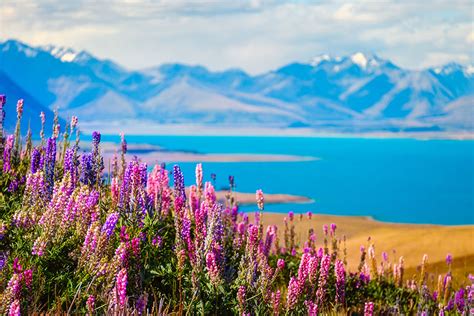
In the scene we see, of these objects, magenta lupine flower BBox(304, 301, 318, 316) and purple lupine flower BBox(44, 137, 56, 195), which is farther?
purple lupine flower BBox(44, 137, 56, 195)

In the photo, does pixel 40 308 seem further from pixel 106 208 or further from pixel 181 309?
pixel 106 208

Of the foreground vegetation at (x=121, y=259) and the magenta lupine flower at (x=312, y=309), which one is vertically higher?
the foreground vegetation at (x=121, y=259)

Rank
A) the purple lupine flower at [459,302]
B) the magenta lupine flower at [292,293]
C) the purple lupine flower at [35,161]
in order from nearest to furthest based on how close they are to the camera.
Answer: the magenta lupine flower at [292,293] → the purple lupine flower at [35,161] → the purple lupine flower at [459,302]

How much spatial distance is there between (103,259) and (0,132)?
4.50 meters

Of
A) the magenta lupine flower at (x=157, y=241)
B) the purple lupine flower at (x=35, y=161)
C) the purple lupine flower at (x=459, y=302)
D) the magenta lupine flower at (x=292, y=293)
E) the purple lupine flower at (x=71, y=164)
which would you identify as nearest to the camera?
the magenta lupine flower at (x=292, y=293)

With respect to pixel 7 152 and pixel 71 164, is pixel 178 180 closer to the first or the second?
pixel 71 164

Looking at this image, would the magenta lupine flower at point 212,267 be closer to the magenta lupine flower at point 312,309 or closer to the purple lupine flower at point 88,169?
the magenta lupine flower at point 312,309

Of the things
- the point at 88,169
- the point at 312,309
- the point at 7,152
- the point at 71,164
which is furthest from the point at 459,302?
the point at 7,152

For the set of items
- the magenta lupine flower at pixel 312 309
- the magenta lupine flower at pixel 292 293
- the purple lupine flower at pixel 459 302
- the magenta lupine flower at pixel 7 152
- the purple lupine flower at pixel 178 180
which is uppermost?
the magenta lupine flower at pixel 7 152

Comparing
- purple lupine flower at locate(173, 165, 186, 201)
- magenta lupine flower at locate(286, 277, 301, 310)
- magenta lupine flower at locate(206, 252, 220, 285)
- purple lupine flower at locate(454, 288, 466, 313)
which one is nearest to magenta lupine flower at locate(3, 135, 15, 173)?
purple lupine flower at locate(173, 165, 186, 201)

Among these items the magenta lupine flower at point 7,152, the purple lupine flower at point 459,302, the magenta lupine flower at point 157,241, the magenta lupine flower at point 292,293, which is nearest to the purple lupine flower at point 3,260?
the magenta lupine flower at point 157,241

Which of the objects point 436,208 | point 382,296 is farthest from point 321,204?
point 382,296

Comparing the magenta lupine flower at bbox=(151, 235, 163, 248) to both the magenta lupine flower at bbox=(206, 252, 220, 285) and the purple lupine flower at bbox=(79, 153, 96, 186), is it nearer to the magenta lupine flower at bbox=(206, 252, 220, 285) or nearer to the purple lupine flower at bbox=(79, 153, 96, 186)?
the magenta lupine flower at bbox=(206, 252, 220, 285)

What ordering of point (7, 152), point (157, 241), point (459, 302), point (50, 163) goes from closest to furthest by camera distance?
point (157, 241) < point (50, 163) < point (459, 302) < point (7, 152)
